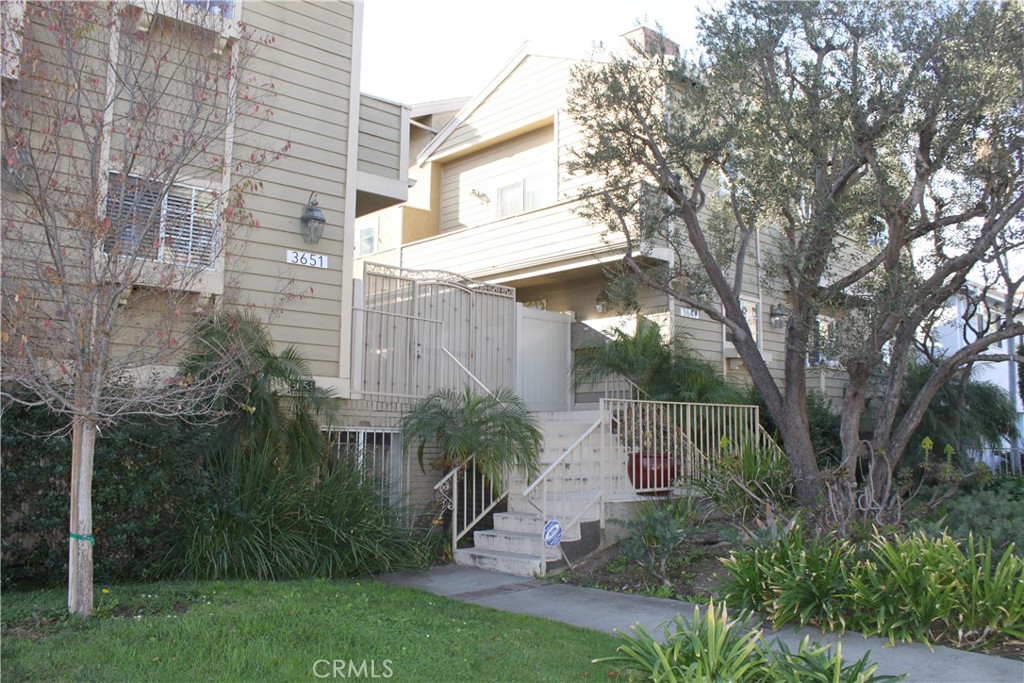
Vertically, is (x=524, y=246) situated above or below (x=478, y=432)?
above

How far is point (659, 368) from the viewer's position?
12617 mm

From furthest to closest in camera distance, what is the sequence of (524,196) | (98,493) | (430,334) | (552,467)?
(524,196) < (430,334) < (552,467) < (98,493)

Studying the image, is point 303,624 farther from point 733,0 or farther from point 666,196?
point 733,0

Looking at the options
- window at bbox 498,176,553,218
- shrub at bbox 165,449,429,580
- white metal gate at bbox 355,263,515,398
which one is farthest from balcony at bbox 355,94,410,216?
window at bbox 498,176,553,218

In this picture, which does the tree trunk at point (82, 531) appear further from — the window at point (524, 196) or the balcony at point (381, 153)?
the window at point (524, 196)

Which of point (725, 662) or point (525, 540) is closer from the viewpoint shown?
point (725, 662)

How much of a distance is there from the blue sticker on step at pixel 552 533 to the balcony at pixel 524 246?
4778 mm

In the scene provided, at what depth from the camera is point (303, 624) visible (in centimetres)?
587

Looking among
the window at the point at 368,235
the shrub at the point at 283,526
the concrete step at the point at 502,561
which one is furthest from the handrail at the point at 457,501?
the window at the point at 368,235

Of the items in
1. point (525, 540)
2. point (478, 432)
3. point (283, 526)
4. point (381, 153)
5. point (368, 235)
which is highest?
point (368, 235)

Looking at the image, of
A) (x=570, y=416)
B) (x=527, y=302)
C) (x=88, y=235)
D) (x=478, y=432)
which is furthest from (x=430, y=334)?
(x=88, y=235)

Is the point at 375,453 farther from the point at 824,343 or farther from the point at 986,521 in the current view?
the point at 986,521

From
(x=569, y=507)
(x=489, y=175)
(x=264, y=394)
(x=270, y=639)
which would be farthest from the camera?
(x=489, y=175)

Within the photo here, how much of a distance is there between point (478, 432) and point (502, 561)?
4.82ft
